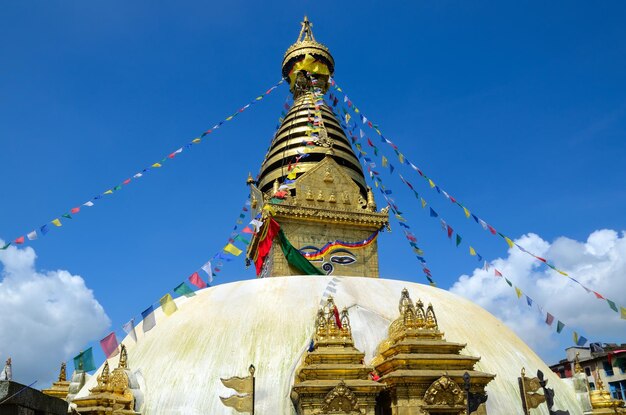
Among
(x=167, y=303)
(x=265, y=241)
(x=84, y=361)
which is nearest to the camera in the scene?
(x=84, y=361)

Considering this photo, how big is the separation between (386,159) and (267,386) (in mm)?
10972

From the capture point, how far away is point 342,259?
22.2 m

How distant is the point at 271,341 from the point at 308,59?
67.3ft

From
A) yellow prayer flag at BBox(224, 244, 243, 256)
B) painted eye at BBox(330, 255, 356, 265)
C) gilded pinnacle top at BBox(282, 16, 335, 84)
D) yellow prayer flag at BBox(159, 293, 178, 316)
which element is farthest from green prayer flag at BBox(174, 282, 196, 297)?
gilded pinnacle top at BBox(282, 16, 335, 84)

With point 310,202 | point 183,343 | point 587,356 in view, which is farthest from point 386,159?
point 587,356

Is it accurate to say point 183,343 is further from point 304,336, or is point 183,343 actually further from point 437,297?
point 437,297

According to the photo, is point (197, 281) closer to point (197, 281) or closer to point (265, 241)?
point (197, 281)

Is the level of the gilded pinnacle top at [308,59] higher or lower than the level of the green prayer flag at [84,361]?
higher

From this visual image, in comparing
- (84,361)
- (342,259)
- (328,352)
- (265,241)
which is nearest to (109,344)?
(84,361)

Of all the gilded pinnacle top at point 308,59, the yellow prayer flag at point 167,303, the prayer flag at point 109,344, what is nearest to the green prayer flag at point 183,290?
the yellow prayer flag at point 167,303

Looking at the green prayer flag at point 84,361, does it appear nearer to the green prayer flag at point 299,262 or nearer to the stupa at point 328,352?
the stupa at point 328,352

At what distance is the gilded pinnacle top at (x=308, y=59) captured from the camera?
28.1 metres

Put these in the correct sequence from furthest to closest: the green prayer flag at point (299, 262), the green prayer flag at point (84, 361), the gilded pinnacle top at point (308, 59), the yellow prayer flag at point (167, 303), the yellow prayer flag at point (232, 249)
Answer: the gilded pinnacle top at point (308, 59), the green prayer flag at point (299, 262), the yellow prayer flag at point (232, 249), the yellow prayer flag at point (167, 303), the green prayer flag at point (84, 361)

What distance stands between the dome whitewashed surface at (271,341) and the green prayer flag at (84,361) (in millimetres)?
1409
